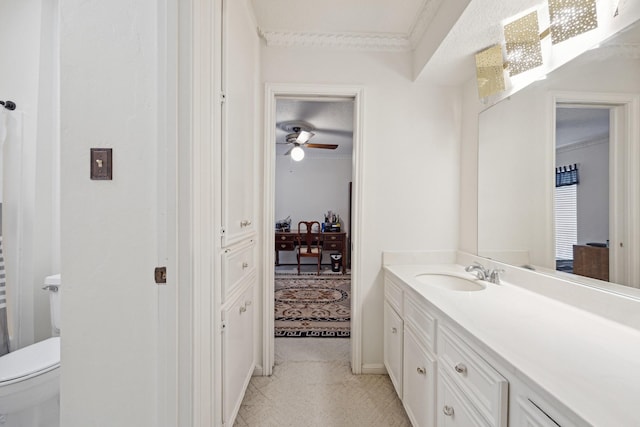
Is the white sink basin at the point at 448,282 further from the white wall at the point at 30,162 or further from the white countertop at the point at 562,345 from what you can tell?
the white wall at the point at 30,162

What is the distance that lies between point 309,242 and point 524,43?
13.7 ft

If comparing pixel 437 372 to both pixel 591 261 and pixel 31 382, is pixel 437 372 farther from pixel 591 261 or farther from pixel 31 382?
pixel 31 382

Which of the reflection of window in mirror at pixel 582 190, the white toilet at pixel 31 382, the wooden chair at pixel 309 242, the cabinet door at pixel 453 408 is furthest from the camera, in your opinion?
the wooden chair at pixel 309 242

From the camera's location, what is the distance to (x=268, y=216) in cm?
191

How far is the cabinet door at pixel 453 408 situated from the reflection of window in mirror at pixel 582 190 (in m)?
0.71

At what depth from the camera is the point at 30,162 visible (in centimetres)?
150

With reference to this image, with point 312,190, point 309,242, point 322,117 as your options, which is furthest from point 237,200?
point 312,190

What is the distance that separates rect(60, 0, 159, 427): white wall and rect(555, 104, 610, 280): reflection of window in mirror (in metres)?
1.63

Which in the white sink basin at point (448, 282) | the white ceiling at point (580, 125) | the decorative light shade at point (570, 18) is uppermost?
the decorative light shade at point (570, 18)

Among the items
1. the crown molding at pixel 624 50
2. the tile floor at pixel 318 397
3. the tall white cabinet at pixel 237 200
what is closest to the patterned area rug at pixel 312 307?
the tile floor at pixel 318 397

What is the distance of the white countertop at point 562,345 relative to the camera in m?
0.54

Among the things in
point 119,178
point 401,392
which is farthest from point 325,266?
point 119,178

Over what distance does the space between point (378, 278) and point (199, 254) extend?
4.49 ft

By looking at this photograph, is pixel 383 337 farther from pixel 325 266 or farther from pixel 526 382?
pixel 325 266
